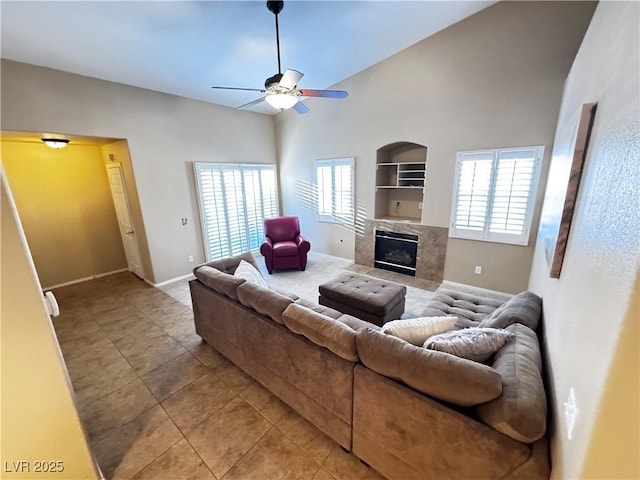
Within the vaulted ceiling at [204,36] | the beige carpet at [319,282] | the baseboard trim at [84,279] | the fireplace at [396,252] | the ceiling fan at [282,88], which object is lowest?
the beige carpet at [319,282]

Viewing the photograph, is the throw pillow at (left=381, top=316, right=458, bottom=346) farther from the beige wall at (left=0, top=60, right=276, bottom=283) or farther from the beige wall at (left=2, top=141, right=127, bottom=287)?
the beige wall at (left=2, top=141, right=127, bottom=287)

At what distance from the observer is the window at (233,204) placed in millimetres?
4836

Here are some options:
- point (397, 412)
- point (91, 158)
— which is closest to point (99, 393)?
point (397, 412)

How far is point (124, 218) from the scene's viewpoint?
4598 mm

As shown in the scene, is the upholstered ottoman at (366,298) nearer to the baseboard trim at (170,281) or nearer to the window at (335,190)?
the window at (335,190)

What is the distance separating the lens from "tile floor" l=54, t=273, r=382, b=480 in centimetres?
162

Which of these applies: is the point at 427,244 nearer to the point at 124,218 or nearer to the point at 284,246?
the point at 284,246

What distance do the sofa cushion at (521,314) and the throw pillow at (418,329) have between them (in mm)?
430

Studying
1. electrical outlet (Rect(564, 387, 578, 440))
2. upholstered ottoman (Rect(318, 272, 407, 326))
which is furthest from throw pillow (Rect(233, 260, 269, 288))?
electrical outlet (Rect(564, 387, 578, 440))

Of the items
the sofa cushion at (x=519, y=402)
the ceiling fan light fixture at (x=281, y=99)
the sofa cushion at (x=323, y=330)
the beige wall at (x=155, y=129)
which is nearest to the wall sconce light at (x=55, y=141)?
the beige wall at (x=155, y=129)

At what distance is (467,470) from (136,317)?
3859mm

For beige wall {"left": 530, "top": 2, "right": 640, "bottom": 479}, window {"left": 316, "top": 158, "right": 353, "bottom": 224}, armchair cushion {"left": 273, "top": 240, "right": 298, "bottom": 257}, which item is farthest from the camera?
window {"left": 316, "top": 158, "right": 353, "bottom": 224}

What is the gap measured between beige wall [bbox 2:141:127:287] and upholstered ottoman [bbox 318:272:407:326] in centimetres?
453

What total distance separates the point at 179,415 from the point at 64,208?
14.6ft
